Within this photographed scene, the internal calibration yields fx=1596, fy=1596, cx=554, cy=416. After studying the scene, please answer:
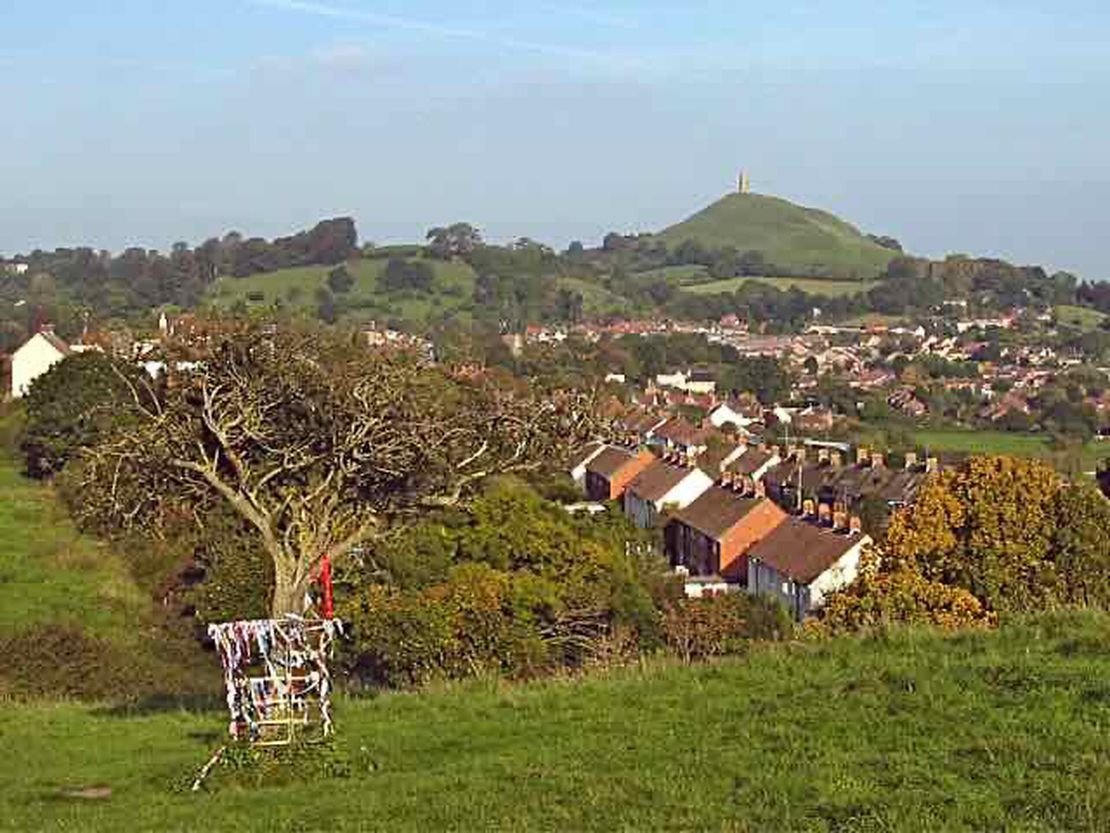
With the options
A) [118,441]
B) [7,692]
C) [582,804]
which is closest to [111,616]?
[7,692]

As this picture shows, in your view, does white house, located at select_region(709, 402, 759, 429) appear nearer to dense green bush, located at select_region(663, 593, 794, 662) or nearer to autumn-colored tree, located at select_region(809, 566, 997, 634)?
dense green bush, located at select_region(663, 593, 794, 662)

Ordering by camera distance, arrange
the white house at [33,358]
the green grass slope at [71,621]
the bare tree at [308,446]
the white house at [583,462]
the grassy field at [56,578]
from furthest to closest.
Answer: the white house at [583,462]
the white house at [33,358]
the grassy field at [56,578]
the green grass slope at [71,621]
the bare tree at [308,446]

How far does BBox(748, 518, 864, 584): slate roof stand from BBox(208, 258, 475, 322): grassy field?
9681 centimetres

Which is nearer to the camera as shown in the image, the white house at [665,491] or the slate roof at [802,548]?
the slate roof at [802,548]

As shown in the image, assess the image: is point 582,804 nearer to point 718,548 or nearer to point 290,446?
point 290,446

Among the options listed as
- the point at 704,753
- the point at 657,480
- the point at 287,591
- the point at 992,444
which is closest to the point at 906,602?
the point at 287,591

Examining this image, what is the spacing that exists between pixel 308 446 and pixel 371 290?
518 feet

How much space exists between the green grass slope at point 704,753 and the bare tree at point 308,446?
5.25 ft

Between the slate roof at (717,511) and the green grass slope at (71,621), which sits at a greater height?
the green grass slope at (71,621)

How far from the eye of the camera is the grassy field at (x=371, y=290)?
15400 cm

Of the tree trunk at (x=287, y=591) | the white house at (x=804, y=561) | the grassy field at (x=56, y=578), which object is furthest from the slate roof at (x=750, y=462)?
the tree trunk at (x=287, y=591)

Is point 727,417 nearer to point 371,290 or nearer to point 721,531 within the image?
point 721,531

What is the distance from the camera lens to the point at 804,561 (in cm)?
4431

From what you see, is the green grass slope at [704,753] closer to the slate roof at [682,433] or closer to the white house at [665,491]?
the white house at [665,491]
